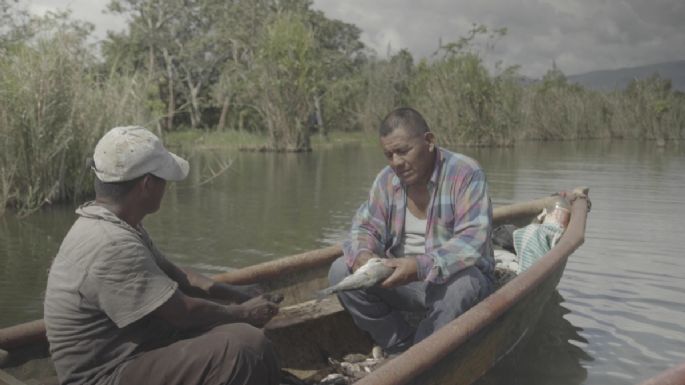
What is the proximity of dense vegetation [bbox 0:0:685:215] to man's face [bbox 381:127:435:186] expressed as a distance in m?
6.64

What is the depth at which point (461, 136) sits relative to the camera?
26.1 metres

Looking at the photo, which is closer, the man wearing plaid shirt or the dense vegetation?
the man wearing plaid shirt

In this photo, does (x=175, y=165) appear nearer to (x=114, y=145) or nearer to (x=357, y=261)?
(x=114, y=145)

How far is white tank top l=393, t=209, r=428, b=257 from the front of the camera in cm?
385

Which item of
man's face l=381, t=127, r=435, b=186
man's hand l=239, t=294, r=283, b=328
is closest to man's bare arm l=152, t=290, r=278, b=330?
man's hand l=239, t=294, r=283, b=328

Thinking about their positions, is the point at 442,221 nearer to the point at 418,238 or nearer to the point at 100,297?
the point at 418,238

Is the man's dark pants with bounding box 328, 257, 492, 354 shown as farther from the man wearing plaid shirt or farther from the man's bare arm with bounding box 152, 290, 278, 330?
the man's bare arm with bounding box 152, 290, 278, 330

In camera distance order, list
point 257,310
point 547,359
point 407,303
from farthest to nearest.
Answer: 1. point 547,359
2. point 407,303
3. point 257,310

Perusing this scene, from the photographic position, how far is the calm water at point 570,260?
14.9ft

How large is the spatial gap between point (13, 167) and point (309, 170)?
29.8 feet

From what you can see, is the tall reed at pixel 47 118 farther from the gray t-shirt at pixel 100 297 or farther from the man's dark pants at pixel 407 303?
the gray t-shirt at pixel 100 297

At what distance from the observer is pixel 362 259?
12.2 ft

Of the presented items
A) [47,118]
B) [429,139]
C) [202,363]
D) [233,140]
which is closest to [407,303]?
[429,139]

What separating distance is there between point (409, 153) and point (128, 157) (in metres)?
1.62
